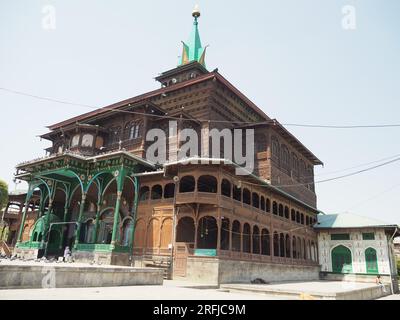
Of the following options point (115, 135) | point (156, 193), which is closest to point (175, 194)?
point (156, 193)

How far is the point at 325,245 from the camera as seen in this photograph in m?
37.6

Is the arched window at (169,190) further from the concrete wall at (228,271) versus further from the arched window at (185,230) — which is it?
the concrete wall at (228,271)

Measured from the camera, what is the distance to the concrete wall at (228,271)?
18.7m

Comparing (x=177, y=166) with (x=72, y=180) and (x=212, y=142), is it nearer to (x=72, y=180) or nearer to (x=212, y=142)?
(x=212, y=142)

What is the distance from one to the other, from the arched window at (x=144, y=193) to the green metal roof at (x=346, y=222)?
23124 mm

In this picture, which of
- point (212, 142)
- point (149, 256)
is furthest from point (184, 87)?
point (149, 256)

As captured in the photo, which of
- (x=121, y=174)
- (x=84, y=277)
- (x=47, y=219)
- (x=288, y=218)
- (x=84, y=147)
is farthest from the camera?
(x=288, y=218)

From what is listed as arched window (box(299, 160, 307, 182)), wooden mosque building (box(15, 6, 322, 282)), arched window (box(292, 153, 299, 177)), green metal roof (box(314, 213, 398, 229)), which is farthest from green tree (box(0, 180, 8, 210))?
green metal roof (box(314, 213, 398, 229))

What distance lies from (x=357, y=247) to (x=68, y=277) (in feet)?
109

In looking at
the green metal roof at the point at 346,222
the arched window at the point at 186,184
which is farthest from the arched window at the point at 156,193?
the green metal roof at the point at 346,222

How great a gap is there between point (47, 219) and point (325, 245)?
30.7 meters

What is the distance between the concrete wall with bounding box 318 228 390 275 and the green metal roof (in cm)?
71

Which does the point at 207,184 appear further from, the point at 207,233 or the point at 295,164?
the point at 295,164

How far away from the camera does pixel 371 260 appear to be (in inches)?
1340
